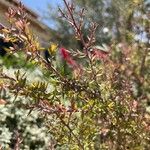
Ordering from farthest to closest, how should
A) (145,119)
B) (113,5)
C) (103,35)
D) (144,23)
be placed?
(113,5), (103,35), (144,23), (145,119)

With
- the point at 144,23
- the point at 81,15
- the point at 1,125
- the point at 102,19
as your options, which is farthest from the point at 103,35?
the point at 81,15

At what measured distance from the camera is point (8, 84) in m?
2.31

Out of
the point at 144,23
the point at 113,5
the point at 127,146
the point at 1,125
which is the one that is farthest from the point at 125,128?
the point at 113,5

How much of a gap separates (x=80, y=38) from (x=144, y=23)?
1.63 metres

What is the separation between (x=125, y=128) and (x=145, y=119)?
223 millimetres

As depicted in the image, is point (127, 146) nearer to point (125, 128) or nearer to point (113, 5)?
point (125, 128)

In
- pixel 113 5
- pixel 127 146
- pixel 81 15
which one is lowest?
pixel 127 146

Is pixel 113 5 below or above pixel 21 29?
above

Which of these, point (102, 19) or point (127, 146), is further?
point (102, 19)

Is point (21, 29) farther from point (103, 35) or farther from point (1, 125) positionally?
point (103, 35)

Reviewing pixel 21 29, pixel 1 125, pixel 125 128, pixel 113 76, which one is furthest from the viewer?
pixel 1 125

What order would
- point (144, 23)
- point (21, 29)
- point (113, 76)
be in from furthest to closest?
point (144, 23) → point (113, 76) → point (21, 29)

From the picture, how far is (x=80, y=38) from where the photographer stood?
2.37 m

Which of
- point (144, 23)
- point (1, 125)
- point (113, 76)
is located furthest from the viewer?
point (1, 125)
